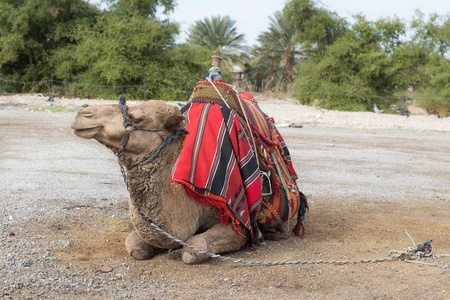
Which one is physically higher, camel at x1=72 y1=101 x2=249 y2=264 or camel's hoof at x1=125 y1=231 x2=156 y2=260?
camel at x1=72 y1=101 x2=249 y2=264

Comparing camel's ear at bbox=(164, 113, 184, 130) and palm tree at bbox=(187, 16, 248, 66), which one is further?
palm tree at bbox=(187, 16, 248, 66)

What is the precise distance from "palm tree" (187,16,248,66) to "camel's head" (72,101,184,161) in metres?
35.1

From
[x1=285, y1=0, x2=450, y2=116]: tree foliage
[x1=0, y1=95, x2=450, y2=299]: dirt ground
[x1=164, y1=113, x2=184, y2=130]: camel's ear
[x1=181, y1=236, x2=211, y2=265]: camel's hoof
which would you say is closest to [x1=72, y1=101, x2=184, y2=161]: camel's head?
[x1=164, y1=113, x2=184, y2=130]: camel's ear

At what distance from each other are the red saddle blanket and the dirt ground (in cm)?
33

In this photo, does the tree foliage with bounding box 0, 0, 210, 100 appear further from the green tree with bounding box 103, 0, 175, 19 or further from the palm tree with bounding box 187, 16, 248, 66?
the palm tree with bounding box 187, 16, 248, 66

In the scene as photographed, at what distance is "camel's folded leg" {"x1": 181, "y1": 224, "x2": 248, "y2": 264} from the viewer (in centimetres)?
363

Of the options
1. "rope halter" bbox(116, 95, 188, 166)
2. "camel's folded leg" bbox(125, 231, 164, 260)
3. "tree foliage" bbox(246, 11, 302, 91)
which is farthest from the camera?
"tree foliage" bbox(246, 11, 302, 91)

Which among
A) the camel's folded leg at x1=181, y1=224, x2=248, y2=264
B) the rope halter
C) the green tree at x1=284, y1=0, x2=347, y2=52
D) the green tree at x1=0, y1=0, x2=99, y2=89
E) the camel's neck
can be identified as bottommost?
the camel's folded leg at x1=181, y1=224, x2=248, y2=264

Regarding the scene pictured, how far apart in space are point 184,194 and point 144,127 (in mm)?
662

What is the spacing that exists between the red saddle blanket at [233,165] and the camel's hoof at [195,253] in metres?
0.29

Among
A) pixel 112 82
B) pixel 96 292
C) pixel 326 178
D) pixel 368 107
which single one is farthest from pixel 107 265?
pixel 368 107

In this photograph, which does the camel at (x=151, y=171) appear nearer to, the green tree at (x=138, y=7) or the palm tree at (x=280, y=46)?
the green tree at (x=138, y=7)

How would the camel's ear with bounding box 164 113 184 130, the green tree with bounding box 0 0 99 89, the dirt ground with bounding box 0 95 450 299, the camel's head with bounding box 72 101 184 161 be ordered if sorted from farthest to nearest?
the green tree with bounding box 0 0 99 89, the dirt ground with bounding box 0 95 450 299, the camel's ear with bounding box 164 113 184 130, the camel's head with bounding box 72 101 184 161

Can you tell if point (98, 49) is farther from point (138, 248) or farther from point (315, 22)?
point (138, 248)
